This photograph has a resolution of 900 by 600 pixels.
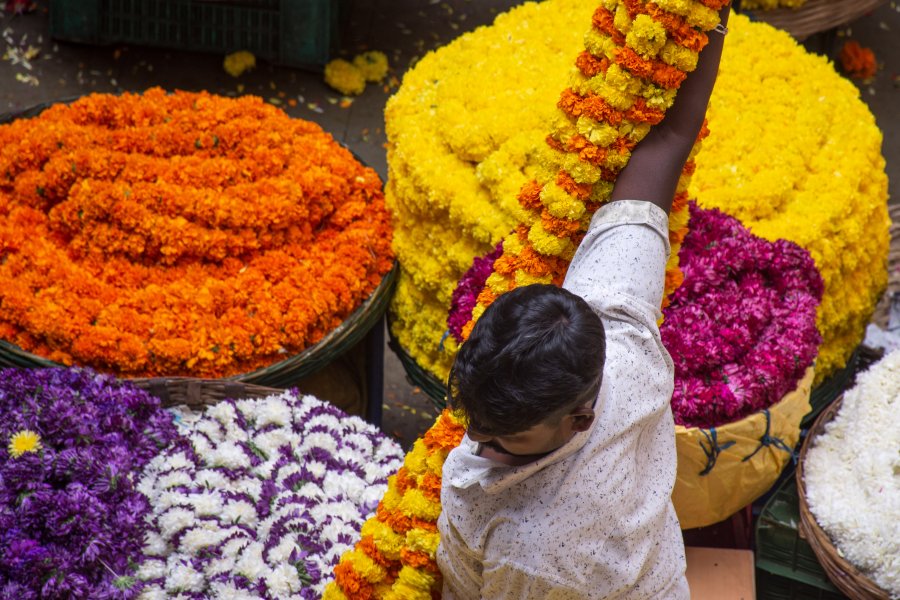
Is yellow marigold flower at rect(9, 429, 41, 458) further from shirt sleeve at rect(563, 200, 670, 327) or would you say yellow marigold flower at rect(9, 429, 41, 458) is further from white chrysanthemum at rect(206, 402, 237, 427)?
shirt sleeve at rect(563, 200, 670, 327)

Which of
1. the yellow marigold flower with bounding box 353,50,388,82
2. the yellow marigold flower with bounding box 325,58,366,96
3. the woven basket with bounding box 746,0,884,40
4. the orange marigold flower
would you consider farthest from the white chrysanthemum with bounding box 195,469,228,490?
the orange marigold flower

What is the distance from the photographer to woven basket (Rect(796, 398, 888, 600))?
2.51m

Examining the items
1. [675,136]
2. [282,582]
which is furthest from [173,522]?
[675,136]

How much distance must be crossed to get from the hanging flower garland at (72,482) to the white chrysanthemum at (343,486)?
1.29 ft

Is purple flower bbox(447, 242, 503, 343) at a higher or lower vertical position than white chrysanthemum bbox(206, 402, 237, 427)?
higher

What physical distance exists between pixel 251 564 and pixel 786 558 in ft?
4.66

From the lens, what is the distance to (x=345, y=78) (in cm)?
493

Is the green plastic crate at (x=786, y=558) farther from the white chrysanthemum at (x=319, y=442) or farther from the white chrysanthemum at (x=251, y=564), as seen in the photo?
the white chrysanthemum at (x=251, y=564)

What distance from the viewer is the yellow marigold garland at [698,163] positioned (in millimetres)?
3002

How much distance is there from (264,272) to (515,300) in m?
1.80

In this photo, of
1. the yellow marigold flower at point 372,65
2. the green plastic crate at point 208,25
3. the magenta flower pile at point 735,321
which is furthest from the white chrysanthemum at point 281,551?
the yellow marigold flower at point 372,65

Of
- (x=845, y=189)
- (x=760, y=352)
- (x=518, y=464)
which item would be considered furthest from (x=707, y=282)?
(x=518, y=464)

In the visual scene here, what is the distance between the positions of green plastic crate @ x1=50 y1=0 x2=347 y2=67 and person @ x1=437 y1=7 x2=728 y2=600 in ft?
10.6

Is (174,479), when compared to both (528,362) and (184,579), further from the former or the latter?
(528,362)
